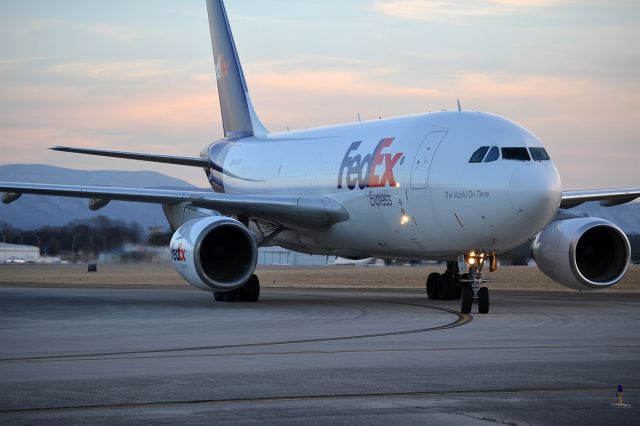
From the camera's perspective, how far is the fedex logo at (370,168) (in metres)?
22.7

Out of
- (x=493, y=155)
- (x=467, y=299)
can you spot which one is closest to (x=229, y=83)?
(x=493, y=155)

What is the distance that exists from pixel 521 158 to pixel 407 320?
4.00 metres

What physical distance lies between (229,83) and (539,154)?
14739 mm

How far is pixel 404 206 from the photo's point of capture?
22.1 metres

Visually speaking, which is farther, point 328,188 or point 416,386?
point 328,188

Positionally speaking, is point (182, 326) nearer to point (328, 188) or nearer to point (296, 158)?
point (328, 188)

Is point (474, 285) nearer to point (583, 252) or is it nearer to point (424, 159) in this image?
point (424, 159)

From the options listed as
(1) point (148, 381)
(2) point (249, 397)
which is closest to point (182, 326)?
(1) point (148, 381)

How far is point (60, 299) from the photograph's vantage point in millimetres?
25328

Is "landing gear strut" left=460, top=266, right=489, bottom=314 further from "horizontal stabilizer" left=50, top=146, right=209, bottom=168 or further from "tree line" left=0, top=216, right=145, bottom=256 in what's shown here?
"tree line" left=0, top=216, right=145, bottom=256

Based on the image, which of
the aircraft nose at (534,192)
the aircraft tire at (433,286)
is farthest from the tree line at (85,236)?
the aircraft nose at (534,192)

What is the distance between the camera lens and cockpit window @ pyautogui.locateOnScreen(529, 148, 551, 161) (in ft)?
67.4

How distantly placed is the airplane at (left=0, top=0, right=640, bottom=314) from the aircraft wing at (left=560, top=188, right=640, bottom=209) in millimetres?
32

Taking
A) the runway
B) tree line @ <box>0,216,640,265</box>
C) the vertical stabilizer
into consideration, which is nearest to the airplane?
the runway
